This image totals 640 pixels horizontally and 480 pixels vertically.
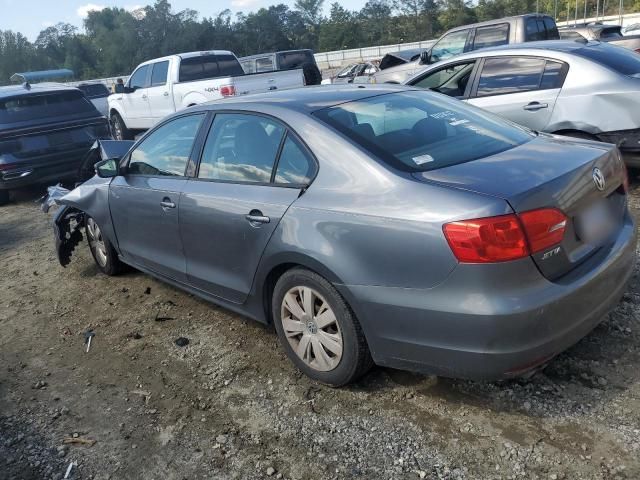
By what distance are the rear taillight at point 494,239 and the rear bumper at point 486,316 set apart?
0.04 meters

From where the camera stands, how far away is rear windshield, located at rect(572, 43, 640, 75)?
19.8ft

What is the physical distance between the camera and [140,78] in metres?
13.7

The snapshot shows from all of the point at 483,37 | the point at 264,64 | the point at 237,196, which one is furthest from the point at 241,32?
the point at 237,196

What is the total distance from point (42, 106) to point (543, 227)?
8.65 metres

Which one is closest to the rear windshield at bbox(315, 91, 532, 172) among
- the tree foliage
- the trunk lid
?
the trunk lid

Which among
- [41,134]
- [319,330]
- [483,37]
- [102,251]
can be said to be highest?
[483,37]

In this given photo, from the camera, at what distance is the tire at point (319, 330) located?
312cm

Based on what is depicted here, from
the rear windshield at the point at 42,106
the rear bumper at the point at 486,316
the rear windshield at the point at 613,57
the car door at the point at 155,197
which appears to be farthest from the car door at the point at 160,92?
the rear bumper at the point at 486,316

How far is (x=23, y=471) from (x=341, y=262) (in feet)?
6.33

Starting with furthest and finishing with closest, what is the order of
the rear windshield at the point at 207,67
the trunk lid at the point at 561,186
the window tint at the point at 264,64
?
the window tint at the point at 264,64
the rear windshield at the point at 207,67
the trunk lid at the point at 561,186

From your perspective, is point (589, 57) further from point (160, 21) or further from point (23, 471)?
point (160, 21)

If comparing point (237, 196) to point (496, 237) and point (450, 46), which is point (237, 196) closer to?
point (496, 237)

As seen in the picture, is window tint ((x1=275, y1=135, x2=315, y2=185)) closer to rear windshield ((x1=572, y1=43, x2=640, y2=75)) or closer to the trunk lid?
the trunk lid

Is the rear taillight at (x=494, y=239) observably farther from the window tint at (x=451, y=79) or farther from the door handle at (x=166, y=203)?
the window tint at (x=451, y=79)
